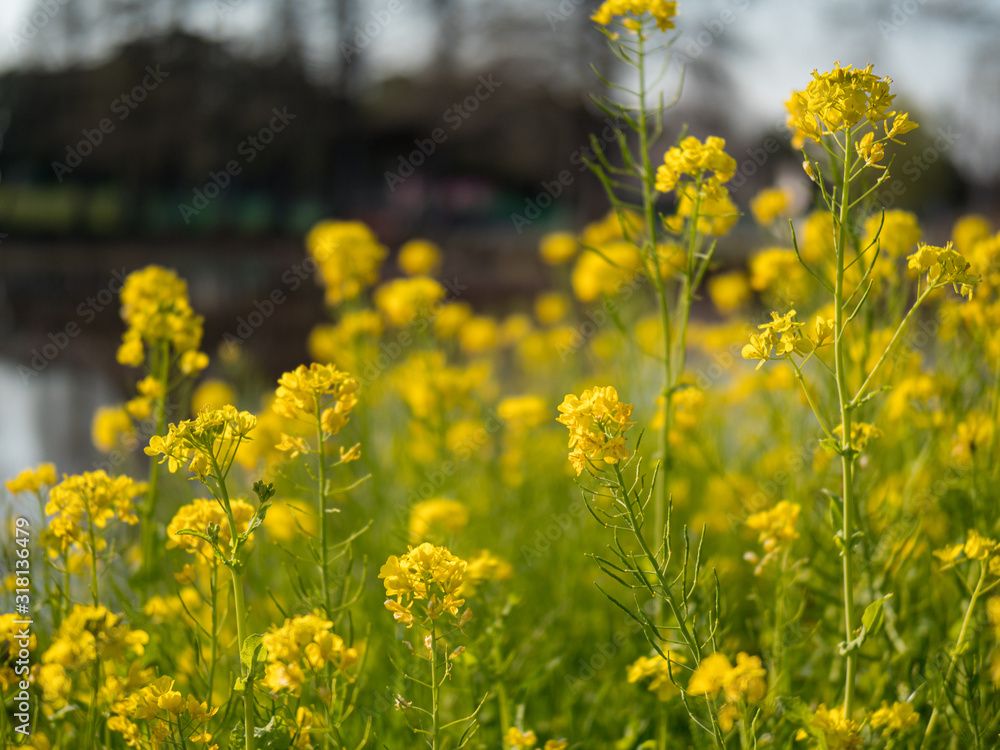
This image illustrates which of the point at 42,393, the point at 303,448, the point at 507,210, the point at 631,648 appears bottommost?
the point at 631,648

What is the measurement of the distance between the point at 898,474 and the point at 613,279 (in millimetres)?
902

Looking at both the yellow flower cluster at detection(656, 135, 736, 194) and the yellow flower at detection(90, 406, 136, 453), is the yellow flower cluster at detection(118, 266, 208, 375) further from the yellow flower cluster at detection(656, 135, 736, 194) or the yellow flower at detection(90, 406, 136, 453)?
the yellow flower cluster at detection(656, 135, 736, 194)

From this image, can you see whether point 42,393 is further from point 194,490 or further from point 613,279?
point 613,279

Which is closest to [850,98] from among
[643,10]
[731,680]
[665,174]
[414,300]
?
[665,174]

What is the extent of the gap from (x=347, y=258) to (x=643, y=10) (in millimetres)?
1136

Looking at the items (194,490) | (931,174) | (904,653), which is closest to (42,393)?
(194,490)

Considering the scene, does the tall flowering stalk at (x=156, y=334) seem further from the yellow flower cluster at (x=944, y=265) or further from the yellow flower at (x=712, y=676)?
the yellow flower cluster at (x=944, y=265)

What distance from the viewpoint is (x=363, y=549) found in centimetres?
192

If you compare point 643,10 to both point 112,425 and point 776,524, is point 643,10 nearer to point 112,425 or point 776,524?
point 776,524

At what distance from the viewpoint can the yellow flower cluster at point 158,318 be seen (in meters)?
1.34

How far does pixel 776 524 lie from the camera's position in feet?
3.86

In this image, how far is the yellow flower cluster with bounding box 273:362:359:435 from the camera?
0.91m

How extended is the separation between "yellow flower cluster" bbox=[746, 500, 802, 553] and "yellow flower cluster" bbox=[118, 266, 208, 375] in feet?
3.20

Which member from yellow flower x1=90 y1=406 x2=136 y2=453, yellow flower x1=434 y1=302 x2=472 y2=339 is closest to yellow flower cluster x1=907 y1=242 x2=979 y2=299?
yellow flower x1=90 y1=406 x2=136 y2=453
